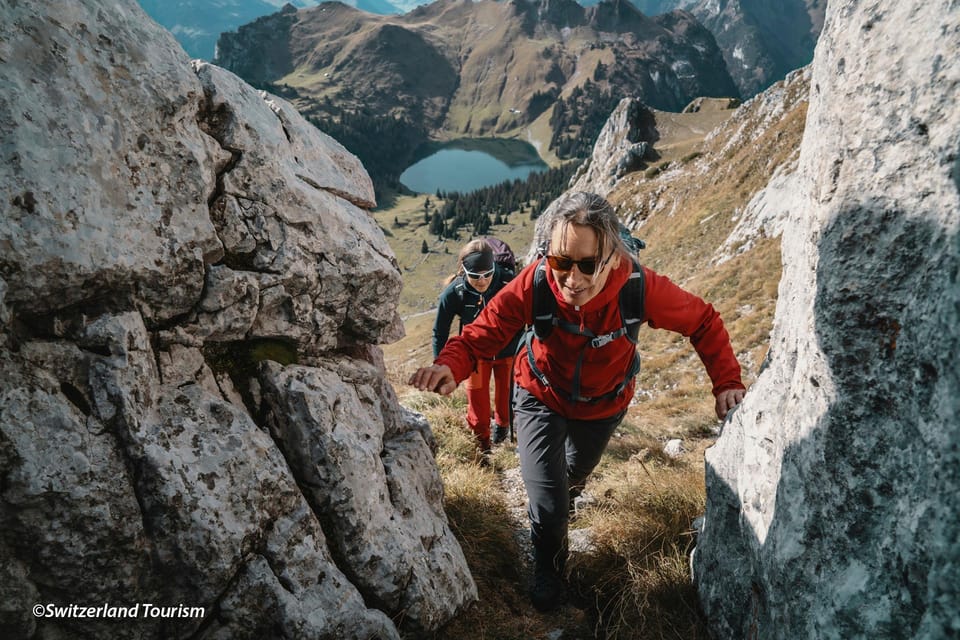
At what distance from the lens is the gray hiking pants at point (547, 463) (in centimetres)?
467

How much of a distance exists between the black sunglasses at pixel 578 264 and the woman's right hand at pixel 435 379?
A: 4.32 ft

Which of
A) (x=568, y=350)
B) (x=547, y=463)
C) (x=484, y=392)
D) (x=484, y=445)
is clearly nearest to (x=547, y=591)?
(x=547, y=463)

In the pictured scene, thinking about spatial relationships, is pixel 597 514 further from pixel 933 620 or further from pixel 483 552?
pixel 933 620

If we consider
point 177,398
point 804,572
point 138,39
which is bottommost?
point 804,572

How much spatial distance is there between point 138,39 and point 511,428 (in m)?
7.01

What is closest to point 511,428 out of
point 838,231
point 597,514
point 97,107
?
point 597,514

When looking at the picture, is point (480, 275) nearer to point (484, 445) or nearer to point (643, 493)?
point (484, 445)

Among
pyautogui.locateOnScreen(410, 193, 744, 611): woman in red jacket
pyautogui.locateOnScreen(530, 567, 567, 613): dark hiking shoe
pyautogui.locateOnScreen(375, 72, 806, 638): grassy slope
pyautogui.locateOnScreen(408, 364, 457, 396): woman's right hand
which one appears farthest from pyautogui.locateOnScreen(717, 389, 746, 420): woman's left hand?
pyautogui.locateOnScreen(408, 364, 457, 396): woman's right hand

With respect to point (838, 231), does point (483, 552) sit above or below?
below

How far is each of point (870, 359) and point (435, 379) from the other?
3021 millimetres

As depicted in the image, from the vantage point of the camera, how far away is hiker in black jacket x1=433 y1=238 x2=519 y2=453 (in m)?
7.59

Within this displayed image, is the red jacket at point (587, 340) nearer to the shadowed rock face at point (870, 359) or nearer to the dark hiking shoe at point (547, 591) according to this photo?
the shadowed rock face at point (870, 359)

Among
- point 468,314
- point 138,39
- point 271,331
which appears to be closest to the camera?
point 138,39

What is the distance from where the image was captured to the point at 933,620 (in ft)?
6.55
